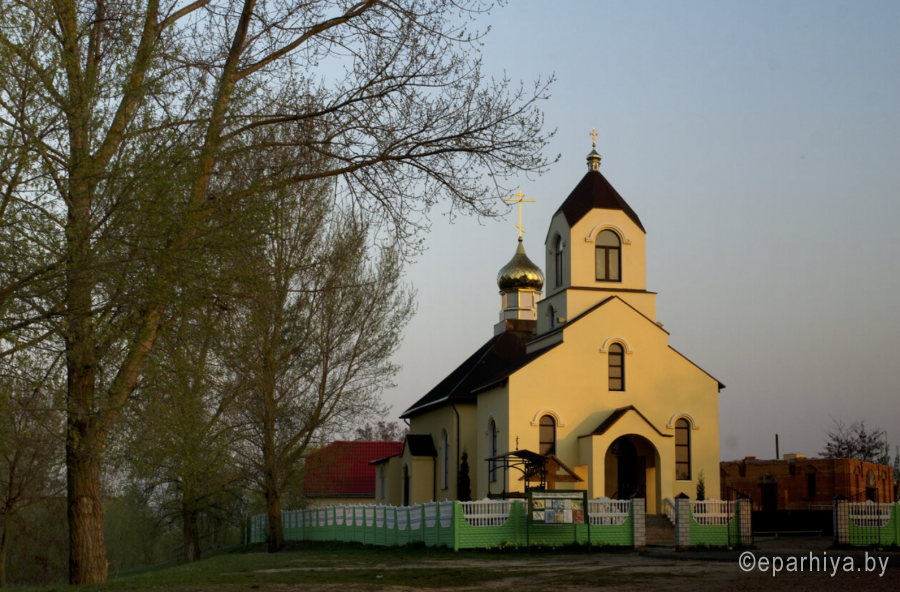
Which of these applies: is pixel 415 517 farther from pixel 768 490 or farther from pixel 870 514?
pixel 768 490

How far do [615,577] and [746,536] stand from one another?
10.6 m

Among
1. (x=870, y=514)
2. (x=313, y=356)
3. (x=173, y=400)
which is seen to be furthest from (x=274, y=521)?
(x=173, y=400)

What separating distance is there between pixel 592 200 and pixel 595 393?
22.0 feet

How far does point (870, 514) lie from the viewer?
21109 millimetres

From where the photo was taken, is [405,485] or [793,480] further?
[793,480]

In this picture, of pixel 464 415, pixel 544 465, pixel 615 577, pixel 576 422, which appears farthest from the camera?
pixel 464 415

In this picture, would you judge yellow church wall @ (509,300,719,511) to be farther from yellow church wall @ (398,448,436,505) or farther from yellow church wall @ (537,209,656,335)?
yellow church wall @ (398,448,436,505)

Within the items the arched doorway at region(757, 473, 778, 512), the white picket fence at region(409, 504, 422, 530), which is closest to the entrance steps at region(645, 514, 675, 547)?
the white picket fence at region(409, 504, 422, 530)

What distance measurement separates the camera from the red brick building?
41219 mm

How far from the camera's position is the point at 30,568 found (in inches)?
1500

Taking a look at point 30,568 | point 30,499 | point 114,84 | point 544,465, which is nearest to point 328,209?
point 544,465

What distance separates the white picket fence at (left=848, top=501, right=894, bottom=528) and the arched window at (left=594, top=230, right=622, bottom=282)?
1203 centimetres

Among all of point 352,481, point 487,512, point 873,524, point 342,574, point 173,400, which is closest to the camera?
point 173,400

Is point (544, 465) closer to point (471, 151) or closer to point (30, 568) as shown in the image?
point (471, 151)
